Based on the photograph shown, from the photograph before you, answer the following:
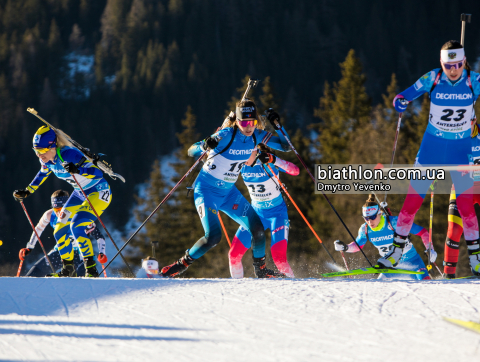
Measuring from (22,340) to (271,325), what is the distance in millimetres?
1661

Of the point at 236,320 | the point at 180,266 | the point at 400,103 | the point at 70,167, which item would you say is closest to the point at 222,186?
the point at 180,266

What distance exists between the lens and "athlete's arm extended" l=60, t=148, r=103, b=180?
614 centimetres

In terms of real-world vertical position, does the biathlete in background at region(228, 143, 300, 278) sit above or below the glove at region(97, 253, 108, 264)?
above

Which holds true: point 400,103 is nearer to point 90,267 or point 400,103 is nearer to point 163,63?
point 90,267

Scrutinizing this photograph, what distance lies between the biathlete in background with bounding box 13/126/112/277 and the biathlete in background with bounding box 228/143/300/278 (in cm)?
180

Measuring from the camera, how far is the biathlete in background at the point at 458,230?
528 centimetres

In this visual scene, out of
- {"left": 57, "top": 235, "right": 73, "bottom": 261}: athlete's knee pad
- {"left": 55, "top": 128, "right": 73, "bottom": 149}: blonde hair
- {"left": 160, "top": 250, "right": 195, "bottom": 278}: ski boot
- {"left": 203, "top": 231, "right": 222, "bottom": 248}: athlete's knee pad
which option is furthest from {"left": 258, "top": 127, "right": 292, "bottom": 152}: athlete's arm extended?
{"left": 57, "top": 235, "right": 73, "bottom": 261}: athlete's knee pad

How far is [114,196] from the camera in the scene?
5300 centimetres

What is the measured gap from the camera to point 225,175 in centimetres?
544

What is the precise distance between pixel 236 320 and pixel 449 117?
3046 millimetres

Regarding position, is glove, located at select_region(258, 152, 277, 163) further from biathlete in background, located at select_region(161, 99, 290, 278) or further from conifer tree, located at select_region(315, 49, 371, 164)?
conifer tree, located at select_region(315, 49, 371, 164)

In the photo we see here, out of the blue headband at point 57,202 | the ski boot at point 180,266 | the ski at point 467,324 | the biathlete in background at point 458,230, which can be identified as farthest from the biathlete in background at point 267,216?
the ski at point 467,324

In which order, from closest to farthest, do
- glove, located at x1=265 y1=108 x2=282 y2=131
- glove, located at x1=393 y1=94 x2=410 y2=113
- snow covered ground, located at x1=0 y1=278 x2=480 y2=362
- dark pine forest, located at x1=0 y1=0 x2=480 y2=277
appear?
1. snow covered ground, located at x1=0 y1=278 x2=480 y2=362
2. glove, located at x1=393 y1=94 x2=410 y2=113
3. glove, located at x1=265 y1=108 x2=282 y2=131
4. dark pine forest, located at x1=0 y1=0 x2=480 y2=277

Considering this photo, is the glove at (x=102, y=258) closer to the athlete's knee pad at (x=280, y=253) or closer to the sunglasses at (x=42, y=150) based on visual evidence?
the sunglasses at (x=42, y=150)
